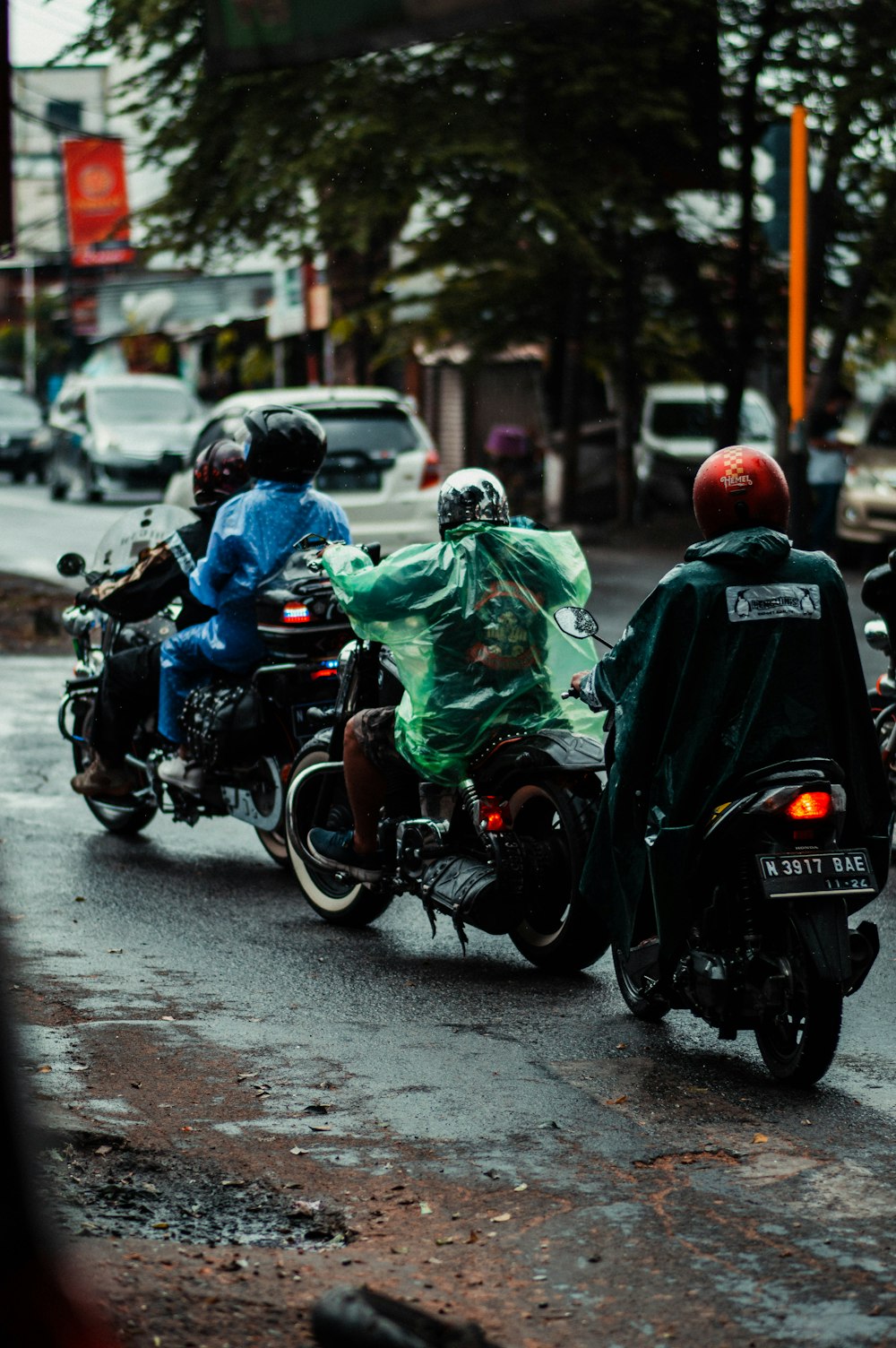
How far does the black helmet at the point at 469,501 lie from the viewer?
6590mm

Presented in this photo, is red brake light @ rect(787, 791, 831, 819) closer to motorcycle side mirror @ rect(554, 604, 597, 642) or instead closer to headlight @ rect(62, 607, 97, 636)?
motorcycle side mirror @ rect(554, 604, 597, 642)

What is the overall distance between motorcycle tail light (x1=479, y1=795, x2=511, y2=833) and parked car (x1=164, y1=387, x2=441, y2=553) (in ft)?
34.6

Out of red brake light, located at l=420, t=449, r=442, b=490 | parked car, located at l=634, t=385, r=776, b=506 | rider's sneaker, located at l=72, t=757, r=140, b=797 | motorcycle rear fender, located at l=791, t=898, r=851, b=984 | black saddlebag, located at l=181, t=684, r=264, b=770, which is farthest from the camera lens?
parked car, located at l=634, t=385, r=776, b=506

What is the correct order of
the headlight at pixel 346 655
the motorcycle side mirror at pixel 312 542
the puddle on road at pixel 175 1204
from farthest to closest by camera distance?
the motorcycle side mirror at pixel 312 542
the headlight at pixel 346 655
the puddle on road at pixel 175 1204

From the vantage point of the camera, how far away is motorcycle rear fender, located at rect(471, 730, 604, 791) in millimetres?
6363

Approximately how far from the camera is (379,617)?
21.7 ft

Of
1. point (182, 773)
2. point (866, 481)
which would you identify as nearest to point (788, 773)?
point (182, 773)

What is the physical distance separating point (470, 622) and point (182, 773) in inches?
85.5

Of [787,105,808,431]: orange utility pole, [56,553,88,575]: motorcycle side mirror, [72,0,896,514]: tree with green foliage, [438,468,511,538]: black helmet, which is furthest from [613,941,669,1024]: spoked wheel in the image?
[72,0,896,514]: tree with green foliage

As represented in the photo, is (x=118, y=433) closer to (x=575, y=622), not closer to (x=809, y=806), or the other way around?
(x=575, y=622)

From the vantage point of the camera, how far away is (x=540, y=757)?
6.43m

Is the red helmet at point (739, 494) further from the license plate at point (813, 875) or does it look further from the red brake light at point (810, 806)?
the license plate at point (813, 875)

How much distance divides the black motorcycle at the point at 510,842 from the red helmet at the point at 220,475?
1.72 metres

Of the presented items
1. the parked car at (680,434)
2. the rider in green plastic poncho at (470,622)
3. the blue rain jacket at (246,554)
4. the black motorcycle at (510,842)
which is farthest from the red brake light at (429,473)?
the rider in green plastic poncho at (470,622)
